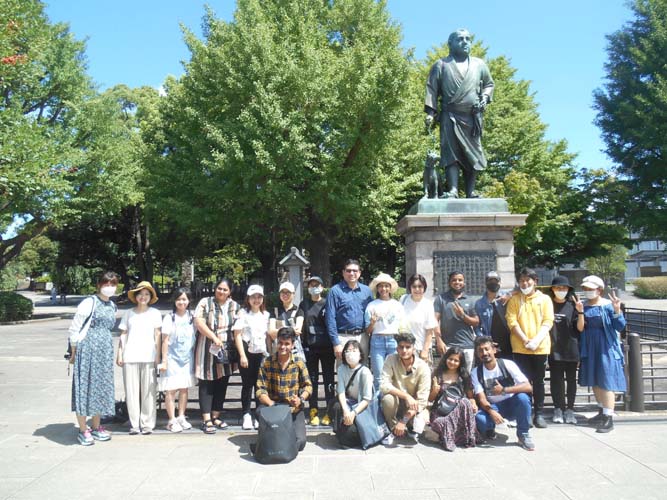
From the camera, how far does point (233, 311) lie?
6.52 metres

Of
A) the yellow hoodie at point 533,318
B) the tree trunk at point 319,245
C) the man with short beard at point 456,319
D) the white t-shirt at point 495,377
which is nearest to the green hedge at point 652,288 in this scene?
the tree trunk at point 319,245

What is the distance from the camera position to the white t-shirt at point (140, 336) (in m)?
6.23

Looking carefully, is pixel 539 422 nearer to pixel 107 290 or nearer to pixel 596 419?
pixel 596 419

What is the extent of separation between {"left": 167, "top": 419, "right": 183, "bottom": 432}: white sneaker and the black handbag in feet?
9.85

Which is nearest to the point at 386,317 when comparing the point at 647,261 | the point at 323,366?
the point at 323,366

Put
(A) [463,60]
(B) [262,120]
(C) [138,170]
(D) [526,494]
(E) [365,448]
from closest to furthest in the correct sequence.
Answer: (D) [526,494] → (E) [365,448] → (A) [463,60] → (B) [262,120] → (C) [138,170]

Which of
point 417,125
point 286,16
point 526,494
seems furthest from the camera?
point 417,125

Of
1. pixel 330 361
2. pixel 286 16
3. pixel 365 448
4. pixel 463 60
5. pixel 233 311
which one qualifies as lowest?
pixel 365 448

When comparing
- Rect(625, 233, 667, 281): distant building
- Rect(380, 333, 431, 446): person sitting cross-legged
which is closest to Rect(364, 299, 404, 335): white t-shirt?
Rect(380, 333, 431, 446): person sitting cross-legged

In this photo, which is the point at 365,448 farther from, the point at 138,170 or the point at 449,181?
the point at 138,170

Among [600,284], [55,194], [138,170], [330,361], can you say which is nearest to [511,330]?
[600,284]

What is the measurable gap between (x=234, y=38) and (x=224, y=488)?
1614 centimetres

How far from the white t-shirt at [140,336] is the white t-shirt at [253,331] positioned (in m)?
0.99

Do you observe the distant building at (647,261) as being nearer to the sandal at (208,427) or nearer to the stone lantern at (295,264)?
the stone lantern at (295,264)
